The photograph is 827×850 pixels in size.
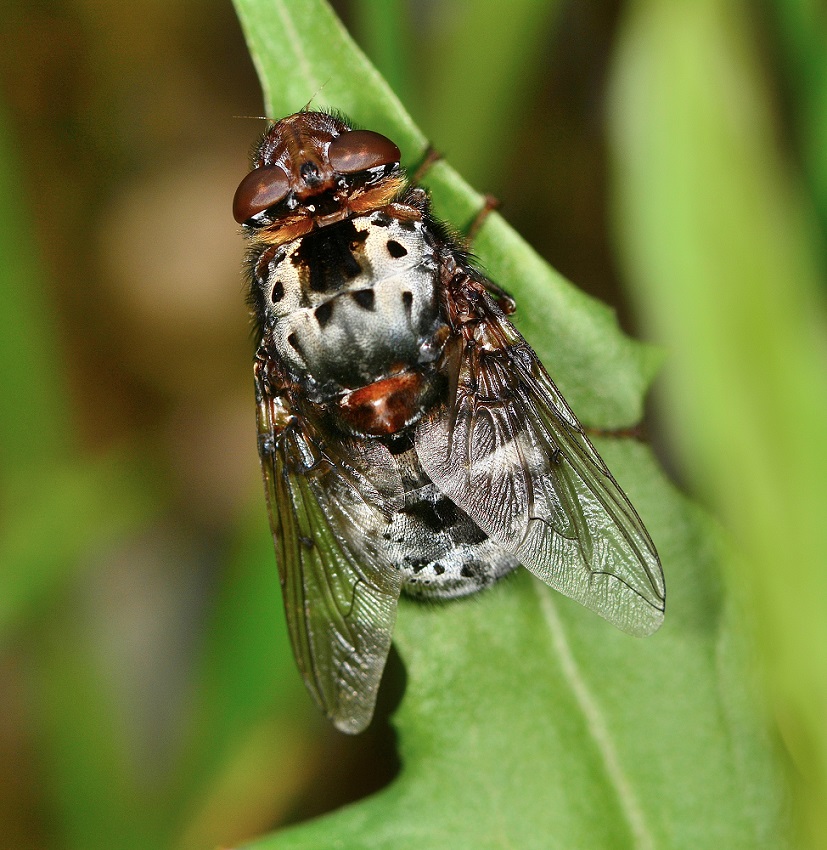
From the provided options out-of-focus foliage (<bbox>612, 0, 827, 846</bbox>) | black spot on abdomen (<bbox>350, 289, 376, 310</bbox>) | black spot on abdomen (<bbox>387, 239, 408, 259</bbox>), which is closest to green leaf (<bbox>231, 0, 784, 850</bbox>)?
black spot on abdomen (<bbox>387, 239, 408, 259</bbox>)

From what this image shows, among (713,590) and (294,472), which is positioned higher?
(294,472)

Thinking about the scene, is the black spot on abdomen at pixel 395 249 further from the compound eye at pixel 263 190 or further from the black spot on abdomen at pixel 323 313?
the compound eye at pixel 263 190

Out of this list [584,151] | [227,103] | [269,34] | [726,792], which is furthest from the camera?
[227,103]

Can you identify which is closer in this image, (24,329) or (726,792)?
(726,792)

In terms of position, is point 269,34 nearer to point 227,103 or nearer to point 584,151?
point 584,151

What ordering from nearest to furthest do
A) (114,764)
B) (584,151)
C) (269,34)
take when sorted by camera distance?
1. (269,34)
2. (114,764)
3. (584,151)

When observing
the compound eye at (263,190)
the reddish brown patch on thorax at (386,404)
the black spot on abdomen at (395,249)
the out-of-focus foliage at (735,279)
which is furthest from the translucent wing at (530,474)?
the out-of-focus foliage at (735,279)

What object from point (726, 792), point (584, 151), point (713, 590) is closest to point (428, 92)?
point (584, 151)
